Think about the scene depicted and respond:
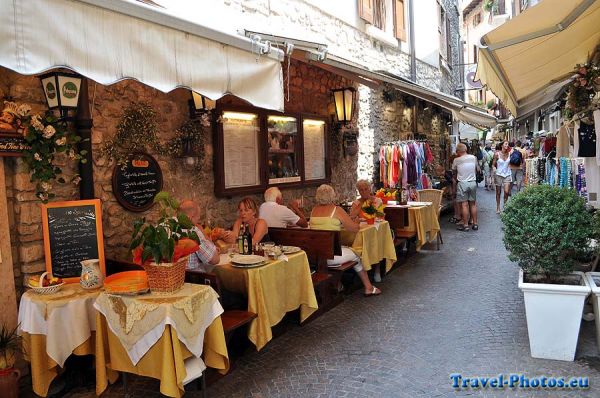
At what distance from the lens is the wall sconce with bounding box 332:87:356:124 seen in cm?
810

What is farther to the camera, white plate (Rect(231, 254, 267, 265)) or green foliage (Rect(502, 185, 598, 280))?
white plate (Rect(231, 254, 267, 265))

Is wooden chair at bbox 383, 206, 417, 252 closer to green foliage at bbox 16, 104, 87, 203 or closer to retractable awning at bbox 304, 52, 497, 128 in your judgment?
retractable awning at bbox 304, 52, 497, 128

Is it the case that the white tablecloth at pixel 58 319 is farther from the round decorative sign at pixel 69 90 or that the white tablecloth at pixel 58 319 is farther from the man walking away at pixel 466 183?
the man walking away at pixel 466 183

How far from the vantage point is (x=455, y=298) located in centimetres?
561

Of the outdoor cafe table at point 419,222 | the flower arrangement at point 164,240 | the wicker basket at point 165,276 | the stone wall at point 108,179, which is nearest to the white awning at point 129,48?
the flower arrangement at point 164,240

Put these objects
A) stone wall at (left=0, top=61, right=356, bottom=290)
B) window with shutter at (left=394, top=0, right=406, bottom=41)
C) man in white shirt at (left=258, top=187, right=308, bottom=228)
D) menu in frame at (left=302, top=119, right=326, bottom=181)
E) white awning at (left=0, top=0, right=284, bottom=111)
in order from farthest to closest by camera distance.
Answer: window with shutter at (left=394, top=0, right=406, bottom=41)
menu in frame at (left=302, top=119, right=326, bottom=181)
man in white shirt at (left=258, top=187, right=308, bottom=228)
stone wall at (left=0, top=61, right=356, bottom=290)
white awning at (left=0, top=0, right=284, bottom=111)

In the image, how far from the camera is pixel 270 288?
4039 mm

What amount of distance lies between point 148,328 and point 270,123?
14.0 ft

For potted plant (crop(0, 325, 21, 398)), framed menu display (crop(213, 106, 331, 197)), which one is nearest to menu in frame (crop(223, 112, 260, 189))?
framed menu display (crop(213, 106, 331, 197))

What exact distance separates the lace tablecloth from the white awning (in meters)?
1.38

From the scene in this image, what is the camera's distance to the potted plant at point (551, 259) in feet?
12.3

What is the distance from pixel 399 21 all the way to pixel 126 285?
10.4 meters

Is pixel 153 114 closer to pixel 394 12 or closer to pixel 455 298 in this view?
pixel 455 298

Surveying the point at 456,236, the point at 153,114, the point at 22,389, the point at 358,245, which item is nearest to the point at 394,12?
the point at 456,236
